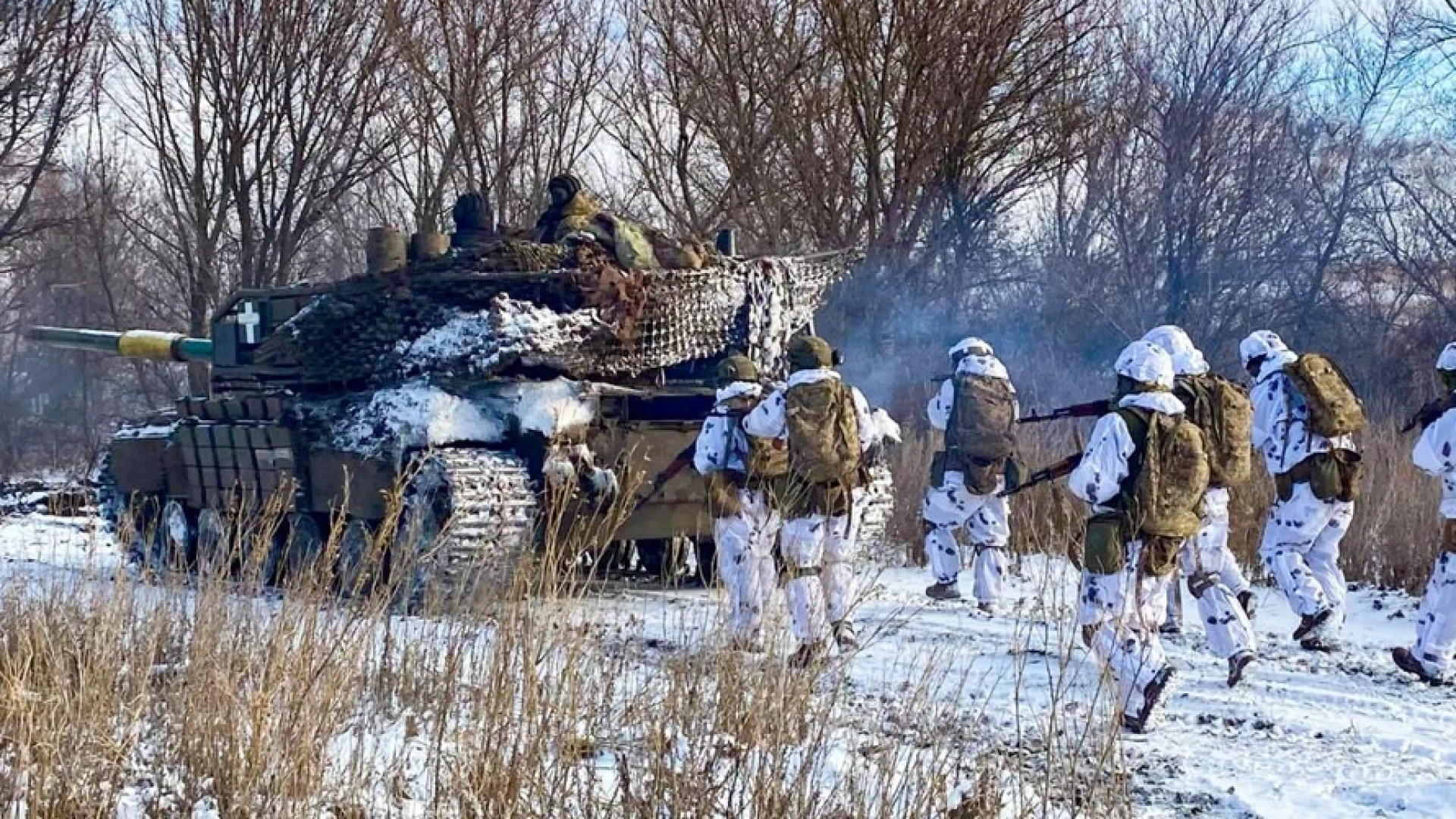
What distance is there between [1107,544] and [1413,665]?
202 cm

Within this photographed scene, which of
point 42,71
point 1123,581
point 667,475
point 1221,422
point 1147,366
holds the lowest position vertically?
point 1123,581

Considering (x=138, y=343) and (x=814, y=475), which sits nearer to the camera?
→ (x=814, y=475)

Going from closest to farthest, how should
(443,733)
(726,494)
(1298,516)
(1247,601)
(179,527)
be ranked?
(443,733) → (726,494) → (1298,516) → (1247,601) → (179,527)

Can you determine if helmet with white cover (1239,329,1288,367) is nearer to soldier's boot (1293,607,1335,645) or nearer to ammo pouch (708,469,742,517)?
soldier's boot (1293,607,1335,645)

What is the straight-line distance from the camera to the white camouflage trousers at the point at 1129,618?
6176 mm

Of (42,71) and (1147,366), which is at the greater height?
(42,71)

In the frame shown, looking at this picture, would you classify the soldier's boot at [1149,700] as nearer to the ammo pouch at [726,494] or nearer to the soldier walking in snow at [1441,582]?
the soldier walking in snow at [1441,582]

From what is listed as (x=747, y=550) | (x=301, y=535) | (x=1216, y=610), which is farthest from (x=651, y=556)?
(x=1216, y=610)

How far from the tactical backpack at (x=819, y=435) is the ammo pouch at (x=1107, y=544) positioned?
1453 millimetres

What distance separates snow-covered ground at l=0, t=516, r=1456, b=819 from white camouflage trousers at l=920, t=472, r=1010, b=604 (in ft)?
0.77

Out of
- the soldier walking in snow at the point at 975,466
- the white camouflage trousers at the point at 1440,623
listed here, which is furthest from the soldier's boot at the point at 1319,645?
the soldier walking in snow at the point at 975,466

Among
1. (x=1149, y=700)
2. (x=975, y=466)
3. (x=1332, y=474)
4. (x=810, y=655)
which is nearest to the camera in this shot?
(x=810, y=655)

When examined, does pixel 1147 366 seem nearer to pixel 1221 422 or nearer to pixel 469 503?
pixel 1221 422

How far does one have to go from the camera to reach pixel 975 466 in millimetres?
9430
